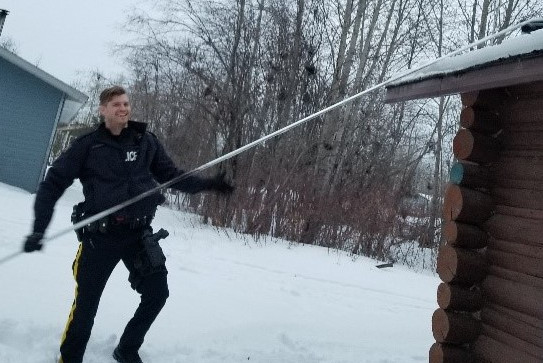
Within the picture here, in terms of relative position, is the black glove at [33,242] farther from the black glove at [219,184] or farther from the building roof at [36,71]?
the building roof at [36,71]

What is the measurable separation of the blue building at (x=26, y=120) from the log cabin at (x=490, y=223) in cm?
1277

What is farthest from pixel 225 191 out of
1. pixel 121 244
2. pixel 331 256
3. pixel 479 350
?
pixel 331 256

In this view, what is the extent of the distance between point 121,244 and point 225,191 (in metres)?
0.82

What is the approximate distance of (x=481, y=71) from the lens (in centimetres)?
290

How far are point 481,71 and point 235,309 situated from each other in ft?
9.77

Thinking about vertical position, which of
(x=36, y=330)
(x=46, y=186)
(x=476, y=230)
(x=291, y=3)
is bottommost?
(x=36, y=330)

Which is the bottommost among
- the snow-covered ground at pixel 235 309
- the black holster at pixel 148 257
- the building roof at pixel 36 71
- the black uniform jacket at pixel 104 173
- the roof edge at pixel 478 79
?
the snow-covered ground at pixel 235 309

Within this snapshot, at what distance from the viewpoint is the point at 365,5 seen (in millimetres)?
13859

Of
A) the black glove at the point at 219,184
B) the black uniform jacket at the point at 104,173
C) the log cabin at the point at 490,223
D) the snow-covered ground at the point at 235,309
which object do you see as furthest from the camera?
the snow-covered ground at the point at 235,309

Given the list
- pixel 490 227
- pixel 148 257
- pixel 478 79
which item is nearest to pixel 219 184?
pixel 148 257

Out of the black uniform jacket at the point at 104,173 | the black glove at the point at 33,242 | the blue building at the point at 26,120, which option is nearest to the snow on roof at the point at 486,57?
the black uniform jacket at the point at 104,173

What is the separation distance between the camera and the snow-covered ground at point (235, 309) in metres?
3.65

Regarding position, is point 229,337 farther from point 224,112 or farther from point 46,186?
point 224,112

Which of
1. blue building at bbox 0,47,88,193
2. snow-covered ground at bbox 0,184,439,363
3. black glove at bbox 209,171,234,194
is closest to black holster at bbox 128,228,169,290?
black glove at bbox 209,171,234,194
